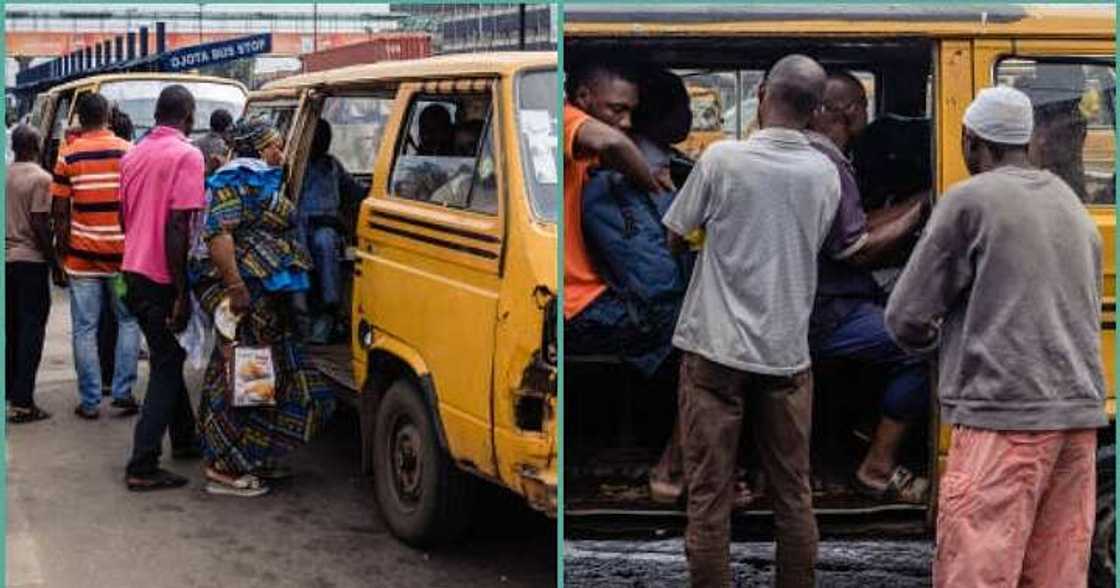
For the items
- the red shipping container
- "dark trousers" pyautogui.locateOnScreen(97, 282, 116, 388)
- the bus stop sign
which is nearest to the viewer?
"dark trousers" pyautogui.locateOnScreen(97, 282, 116, 388)

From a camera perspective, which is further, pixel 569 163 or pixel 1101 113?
pixel 1101 113

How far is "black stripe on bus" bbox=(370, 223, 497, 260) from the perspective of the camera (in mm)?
4438

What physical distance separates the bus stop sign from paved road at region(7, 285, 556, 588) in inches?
381

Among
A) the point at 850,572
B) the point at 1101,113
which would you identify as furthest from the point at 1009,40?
the point at 850,572

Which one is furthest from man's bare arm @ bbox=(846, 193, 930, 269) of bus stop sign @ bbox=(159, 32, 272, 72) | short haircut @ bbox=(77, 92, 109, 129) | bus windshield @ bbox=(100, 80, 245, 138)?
bus stop sign @ bbox=(159, 32, 272, 72)

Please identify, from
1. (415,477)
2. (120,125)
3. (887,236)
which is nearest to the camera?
(887,236)

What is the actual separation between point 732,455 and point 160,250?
3.15 m

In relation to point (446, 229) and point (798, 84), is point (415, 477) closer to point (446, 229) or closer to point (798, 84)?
point (446, 229)

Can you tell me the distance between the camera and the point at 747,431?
3.86m

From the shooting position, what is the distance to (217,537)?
538 centimetres

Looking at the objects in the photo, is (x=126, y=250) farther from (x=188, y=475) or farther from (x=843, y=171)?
(x=843, y=171)

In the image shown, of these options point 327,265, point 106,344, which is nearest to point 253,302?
point 327,265

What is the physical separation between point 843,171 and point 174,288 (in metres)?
3.18

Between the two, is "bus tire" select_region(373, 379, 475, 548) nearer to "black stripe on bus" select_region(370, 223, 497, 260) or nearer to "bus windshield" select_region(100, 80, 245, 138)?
"black stripe on bus" select_region(370, 223, 497, 260)
